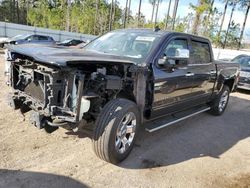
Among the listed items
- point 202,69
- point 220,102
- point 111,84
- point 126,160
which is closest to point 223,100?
point 220,102

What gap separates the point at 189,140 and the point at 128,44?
210 centimetres

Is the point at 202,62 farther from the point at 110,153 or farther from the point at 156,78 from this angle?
the point at 110,153

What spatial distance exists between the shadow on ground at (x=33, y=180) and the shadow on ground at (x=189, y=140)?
2.86 feet

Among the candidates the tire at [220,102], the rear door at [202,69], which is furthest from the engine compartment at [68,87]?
the tire at [220,102]

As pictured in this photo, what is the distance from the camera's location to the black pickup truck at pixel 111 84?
3570 mm

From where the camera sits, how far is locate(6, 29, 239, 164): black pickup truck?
11.7ft

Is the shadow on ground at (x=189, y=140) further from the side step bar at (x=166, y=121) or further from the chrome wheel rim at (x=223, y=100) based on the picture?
the side step bar at (x=166, y=121)

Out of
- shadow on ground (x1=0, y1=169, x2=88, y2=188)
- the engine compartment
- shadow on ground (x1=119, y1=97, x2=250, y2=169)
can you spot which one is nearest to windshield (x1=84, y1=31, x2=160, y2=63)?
the engine compartment

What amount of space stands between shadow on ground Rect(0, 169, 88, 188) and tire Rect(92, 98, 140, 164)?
0.57 metres

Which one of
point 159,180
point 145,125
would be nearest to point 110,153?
point 159,180

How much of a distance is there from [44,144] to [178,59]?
2.51 m

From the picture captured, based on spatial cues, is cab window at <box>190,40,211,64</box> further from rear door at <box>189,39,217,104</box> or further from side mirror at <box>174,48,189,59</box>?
side mirror at <box>174,48,189,59</box>

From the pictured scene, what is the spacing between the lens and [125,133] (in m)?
4.14

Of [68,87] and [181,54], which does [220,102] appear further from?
[68,87]
